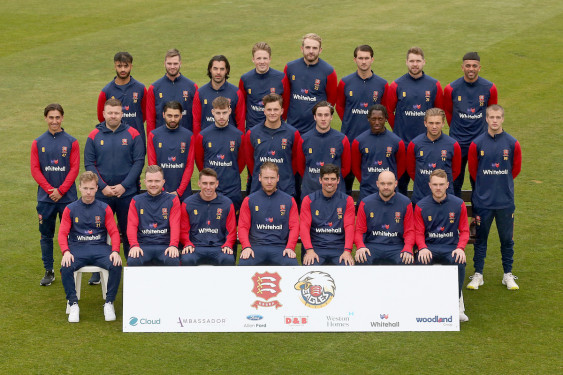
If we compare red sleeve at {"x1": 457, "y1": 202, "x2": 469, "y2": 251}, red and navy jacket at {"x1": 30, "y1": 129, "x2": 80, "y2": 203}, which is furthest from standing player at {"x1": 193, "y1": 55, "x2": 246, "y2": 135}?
red sleeve at {"x1": 457, "y1": 202, "x2": 469, "y2": 251}

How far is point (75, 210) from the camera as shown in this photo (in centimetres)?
1137

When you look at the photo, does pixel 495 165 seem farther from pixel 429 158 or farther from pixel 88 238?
pixel 88 238

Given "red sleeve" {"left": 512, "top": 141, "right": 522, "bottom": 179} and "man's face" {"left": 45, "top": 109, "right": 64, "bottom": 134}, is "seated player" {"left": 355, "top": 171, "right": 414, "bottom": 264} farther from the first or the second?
"man's face" {"left": 45, "top": 109, "right": 64, "bottom": 134}

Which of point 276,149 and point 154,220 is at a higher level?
point 276,149

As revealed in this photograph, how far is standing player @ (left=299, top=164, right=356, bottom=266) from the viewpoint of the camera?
37.5ft

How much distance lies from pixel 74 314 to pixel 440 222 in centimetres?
465

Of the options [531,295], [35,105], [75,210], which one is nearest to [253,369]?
[75,210]

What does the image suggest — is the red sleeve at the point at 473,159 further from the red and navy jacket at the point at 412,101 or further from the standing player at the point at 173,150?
the standing player at the point at 173,150

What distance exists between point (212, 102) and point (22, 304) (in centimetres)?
374

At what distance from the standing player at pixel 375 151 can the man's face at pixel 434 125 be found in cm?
52

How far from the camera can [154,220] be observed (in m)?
11.4

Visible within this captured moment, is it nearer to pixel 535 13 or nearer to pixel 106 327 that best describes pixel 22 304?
pixel 106 327

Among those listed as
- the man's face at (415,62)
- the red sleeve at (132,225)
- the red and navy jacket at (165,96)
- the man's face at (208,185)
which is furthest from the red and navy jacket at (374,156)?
the red sleeve at (132,225)

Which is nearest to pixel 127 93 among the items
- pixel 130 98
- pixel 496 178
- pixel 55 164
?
pixel 130 98
